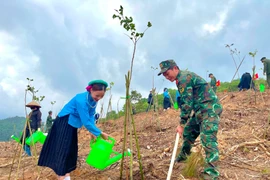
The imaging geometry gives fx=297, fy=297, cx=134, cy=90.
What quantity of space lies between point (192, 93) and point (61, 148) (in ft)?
4.47

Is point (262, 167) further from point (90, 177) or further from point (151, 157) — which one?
point (90, 177)

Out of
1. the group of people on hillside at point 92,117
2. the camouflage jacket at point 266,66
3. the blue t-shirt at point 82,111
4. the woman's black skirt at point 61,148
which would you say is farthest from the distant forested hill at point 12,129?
the camouflage jacket at point 266,66

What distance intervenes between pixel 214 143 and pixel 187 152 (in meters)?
0.67

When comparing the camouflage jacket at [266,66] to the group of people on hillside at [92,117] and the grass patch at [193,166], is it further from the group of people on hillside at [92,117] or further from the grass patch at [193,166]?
the grass patch at [193,166]

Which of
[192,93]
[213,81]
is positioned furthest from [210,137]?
[213,81]

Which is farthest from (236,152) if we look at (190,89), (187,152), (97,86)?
Result: (97,86)

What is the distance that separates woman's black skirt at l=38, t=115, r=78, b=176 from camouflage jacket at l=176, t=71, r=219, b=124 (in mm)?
1108

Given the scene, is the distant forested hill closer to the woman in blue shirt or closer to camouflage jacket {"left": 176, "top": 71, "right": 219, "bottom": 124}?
the woman in blue shirt

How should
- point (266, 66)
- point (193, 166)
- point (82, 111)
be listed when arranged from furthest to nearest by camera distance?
point (266, 66) < point (193, 166) < point (82, 111)

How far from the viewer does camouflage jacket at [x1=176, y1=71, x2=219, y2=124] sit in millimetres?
2842

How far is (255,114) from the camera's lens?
6.84 meters

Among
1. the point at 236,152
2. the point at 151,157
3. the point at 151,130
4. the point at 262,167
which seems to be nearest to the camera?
the point at 262,167

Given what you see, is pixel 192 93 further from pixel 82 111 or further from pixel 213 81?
pixel 213 81

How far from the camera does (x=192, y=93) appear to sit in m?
2.85
